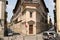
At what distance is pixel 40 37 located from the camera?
27.5m

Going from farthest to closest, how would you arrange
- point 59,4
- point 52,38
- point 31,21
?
point 31,21 → point 59,4 → point 52,38

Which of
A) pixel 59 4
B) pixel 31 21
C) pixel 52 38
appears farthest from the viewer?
pixel 31 21

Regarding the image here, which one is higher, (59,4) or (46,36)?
(59,4)

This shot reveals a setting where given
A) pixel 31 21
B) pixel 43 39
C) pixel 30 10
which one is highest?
pixel 30 10

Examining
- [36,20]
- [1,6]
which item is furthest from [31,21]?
[1,6]

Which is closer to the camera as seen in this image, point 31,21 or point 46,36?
point 46,36

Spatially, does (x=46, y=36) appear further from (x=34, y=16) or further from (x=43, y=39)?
(x=34, y=16)

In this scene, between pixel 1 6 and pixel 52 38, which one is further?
pixel 1 6

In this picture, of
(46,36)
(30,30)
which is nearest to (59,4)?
(46,36)

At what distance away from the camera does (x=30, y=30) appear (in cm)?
3884

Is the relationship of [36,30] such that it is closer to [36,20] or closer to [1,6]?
[36,20]

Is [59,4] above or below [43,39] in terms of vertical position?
above

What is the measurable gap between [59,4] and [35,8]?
8.53m

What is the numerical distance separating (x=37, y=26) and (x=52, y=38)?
41.8 ft
